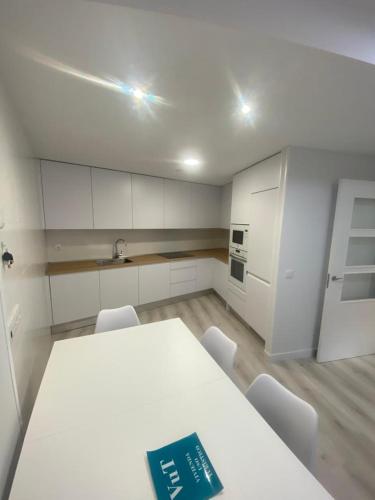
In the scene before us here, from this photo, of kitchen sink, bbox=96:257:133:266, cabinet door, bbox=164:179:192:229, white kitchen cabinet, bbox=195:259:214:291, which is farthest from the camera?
white kitchen cabinet, bbox=195:259:214:291

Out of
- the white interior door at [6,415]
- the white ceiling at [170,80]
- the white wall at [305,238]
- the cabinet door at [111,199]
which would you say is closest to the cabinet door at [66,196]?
the cabinet door at [111,199]

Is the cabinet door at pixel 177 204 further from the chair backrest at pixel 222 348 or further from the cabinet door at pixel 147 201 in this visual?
the chair backrest at pixel 222 348

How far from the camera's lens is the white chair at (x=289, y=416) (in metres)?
0.79

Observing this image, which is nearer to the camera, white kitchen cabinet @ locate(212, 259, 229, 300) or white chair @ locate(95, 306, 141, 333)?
white chair @ locate(95, 306, 141, 333)

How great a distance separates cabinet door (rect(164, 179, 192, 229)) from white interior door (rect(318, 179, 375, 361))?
2.31m

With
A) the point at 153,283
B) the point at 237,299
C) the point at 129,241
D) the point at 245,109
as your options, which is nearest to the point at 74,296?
the point at 153,283

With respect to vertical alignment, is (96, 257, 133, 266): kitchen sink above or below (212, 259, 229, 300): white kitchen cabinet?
above

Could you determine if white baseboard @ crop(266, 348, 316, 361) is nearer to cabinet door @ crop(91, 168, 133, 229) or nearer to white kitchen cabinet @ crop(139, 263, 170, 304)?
→ white kitchen cabinet @ crop(139, 263, 170, 304)

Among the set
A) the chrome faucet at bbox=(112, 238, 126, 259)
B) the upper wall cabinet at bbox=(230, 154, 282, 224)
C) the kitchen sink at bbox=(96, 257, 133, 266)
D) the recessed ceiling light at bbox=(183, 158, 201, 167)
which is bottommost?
the kitchen sink at bbox=(96, 257, 133, 266)

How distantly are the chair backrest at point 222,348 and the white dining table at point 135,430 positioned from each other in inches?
6.1

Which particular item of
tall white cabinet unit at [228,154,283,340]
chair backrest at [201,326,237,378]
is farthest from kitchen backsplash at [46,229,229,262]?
chair backrest at [201,326,237,378]

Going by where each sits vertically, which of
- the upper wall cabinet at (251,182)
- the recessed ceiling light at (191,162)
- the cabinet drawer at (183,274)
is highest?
the recessed ceiling light at (191,162)

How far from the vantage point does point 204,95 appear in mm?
1097

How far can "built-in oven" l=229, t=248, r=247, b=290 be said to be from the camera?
2.73 m
